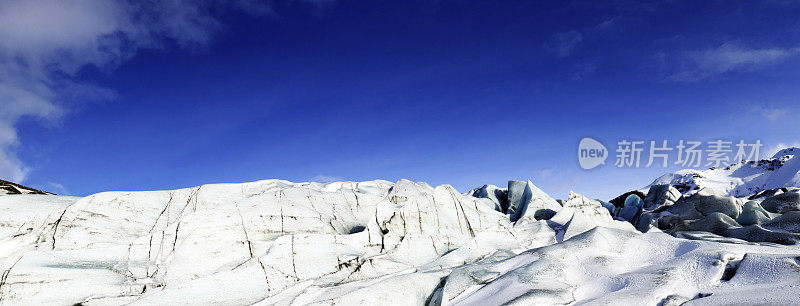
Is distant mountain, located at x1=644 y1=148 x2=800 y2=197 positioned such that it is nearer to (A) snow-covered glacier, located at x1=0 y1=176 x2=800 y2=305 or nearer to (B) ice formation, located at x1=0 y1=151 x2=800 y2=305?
(B) ice formation, located at x1=0 y1=151 x2=800 y2=305

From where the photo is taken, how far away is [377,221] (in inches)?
564

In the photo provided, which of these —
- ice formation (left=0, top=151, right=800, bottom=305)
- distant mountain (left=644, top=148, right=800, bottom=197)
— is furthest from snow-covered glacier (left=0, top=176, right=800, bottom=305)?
distant mountain (left=644, top=148, right=800, bottom=197)

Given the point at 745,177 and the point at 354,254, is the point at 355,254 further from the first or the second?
the point at 745,177

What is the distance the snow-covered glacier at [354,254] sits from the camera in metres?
8.26

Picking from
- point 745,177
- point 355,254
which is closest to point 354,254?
point 355,254

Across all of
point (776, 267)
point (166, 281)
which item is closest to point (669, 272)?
point (776, 267)

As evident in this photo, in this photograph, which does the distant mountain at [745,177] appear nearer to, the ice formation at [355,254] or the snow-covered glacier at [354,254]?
the ice formation at [355,254]

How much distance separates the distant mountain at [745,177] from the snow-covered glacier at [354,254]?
2434 inches

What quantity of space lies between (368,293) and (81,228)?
957 centimetres

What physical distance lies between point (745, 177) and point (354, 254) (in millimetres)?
97780

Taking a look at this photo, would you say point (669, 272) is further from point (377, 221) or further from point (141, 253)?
point (141, 253)

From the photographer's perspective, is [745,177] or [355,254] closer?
[355,254]

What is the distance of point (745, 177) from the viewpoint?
8306cm

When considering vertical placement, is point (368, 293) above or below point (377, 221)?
below
